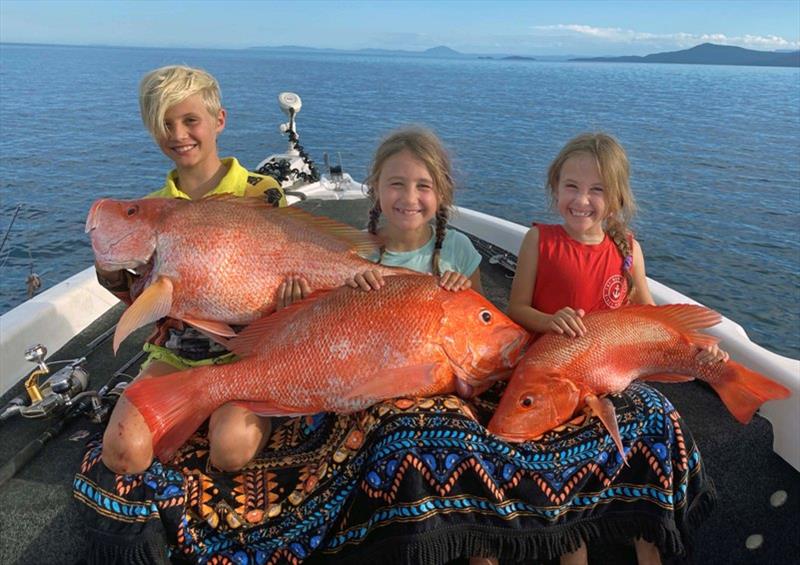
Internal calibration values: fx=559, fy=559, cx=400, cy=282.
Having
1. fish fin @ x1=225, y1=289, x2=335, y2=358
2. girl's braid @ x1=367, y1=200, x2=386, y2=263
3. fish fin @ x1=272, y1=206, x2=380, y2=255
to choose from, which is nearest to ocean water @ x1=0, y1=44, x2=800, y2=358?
girl's braid @ x1=367, y1=200, x2=386, y2=263

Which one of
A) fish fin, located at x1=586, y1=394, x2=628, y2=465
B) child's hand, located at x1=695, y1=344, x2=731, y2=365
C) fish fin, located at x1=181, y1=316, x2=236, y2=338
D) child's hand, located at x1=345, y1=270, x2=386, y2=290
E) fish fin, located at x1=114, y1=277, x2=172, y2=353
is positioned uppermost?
child's hand, located at x1=345, y1=270, x2=386, y2=290

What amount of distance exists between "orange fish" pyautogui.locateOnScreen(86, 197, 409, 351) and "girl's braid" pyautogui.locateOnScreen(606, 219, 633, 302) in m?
1.25

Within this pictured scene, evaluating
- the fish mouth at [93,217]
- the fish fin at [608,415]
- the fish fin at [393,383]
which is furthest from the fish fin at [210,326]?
the fish fin at [608,415]

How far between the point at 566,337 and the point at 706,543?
41.8 inches

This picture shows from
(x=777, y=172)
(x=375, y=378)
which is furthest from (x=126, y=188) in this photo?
(x=777, y=172)

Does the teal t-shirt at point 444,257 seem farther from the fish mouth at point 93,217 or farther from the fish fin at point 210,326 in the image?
the fish mouth at point 93,217

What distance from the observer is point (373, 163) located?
2775mm

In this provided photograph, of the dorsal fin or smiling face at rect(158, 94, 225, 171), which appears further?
smiling face at rect(158, 94, 225, 171)

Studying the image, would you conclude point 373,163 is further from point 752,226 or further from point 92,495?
point 752,226

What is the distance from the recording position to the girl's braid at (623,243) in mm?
2764

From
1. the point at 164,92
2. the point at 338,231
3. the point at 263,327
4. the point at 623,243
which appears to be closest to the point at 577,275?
the point at 623,243

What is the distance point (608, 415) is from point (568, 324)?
15.1 inches

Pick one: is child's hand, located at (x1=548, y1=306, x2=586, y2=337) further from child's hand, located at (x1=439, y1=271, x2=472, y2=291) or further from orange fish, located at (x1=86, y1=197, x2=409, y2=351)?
orange fish, located at (x1=86, y1=197, x2=409, y2=351)

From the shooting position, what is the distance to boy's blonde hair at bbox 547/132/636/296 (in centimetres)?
259
